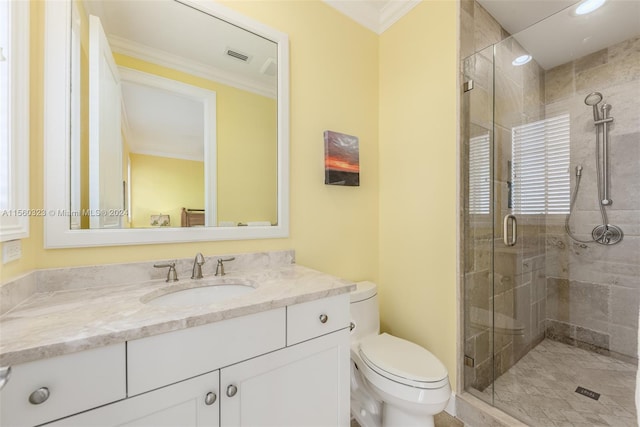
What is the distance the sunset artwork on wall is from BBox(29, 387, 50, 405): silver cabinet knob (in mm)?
1391

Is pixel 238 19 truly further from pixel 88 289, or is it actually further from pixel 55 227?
pixel 88 289

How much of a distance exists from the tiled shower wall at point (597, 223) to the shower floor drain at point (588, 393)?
0.52 metres

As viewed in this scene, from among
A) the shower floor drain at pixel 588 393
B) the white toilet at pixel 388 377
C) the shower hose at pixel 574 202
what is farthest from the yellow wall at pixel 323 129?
the shower hose at pixel 574 202

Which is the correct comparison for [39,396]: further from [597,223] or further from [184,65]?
[597,223]

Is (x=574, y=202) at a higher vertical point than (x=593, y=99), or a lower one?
lower

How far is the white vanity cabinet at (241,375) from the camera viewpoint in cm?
67

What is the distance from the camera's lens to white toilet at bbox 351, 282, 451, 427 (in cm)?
112

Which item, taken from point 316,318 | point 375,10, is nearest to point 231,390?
point 316,318

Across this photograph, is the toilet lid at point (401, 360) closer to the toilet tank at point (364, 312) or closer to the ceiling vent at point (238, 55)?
the toilet tank at point (364, 312)

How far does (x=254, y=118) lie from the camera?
1.47m

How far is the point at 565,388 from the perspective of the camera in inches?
62.5

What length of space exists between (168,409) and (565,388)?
2182mm

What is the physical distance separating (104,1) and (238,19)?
581mm

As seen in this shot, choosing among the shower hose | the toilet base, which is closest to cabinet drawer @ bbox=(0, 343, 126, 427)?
the toilet base
